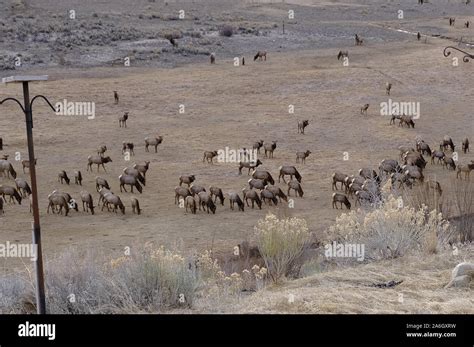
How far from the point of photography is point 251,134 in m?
35.8

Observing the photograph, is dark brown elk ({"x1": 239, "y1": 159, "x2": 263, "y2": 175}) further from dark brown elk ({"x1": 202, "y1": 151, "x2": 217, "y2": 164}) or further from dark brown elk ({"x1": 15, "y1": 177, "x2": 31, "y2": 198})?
dark brown elk ({"x1": 15, "y1": 177, "x2": 31, "y2": 198})

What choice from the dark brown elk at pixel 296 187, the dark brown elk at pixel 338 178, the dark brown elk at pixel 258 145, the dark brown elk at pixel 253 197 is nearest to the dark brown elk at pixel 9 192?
the dark brown elk at pixel 253 197

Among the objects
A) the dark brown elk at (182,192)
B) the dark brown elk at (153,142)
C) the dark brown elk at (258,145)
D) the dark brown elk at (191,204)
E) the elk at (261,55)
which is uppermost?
the elk at (261,55)

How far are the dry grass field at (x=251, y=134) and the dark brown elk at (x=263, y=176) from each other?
1.73ft

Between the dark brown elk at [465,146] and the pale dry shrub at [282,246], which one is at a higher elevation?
the pale dry shrub at [282,246]

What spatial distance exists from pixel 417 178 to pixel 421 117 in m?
11.6

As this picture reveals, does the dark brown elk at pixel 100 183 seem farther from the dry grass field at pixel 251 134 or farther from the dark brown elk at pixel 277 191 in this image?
the dark brown elk at pixel 277 191

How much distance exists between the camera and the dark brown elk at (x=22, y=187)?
26.8 m

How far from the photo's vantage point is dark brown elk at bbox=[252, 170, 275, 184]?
28219mm

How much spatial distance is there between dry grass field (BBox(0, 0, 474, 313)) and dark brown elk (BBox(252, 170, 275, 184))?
0.53 meters

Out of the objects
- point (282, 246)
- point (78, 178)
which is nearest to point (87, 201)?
point (78, 178)

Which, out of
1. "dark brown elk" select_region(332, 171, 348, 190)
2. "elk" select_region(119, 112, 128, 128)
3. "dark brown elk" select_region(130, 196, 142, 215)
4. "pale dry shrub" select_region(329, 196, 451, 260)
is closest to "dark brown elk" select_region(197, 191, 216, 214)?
"dark brown elk" select_region(130, 196, 142, 215)

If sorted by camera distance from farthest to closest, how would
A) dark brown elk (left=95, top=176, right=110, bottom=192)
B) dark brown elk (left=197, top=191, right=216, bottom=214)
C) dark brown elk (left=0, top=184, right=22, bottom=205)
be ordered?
dark brown elk (left=95, top=176, right=110, bottom=192) < dark brown elk (left=0, top=184, right=22, bottom=205) < dark brown elk (left=197, top=191, right=216, bottom=214)
